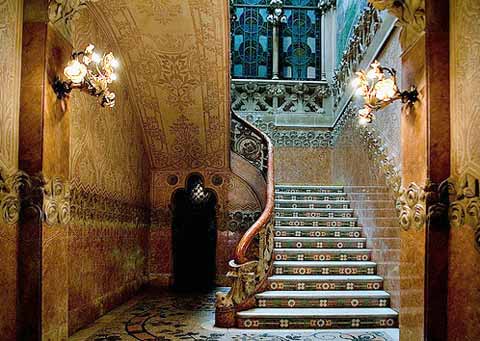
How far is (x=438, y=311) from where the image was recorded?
3707 mm

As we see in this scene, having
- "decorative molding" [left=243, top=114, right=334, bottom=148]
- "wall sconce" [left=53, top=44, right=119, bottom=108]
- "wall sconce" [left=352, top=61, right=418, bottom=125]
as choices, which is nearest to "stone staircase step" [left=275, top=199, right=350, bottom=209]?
"decorative molding" [left=243, top=114, right=334, bottom=148]

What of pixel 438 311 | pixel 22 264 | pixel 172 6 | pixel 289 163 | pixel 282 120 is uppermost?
pixel 172 6

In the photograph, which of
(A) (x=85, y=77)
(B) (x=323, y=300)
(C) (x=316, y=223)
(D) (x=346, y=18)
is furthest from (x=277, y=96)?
(A) (x=85, y=77)

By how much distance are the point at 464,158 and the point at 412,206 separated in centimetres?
64

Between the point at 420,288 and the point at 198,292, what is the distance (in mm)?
5672

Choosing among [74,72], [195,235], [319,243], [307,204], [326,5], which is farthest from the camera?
[326,5]

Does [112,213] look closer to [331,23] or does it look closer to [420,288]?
[420,288]

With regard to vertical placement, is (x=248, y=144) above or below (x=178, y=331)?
above

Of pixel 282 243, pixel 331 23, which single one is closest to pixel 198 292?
pixel 282 243

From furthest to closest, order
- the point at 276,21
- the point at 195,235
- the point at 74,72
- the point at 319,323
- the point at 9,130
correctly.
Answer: the point at 276,21 → the point at 195,235 → the point at 319,323 → the point at 74,72 → the point at 9,130

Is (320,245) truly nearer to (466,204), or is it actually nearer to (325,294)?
(325,294)

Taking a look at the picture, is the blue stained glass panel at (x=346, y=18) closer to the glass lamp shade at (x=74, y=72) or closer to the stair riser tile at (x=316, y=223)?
the stair riser tile at (x=316, y=223)

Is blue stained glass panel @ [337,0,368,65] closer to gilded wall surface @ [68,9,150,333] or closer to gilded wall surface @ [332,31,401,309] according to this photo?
gilded wall surface @ [332,31,401,309]

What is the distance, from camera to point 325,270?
7.23 metres
